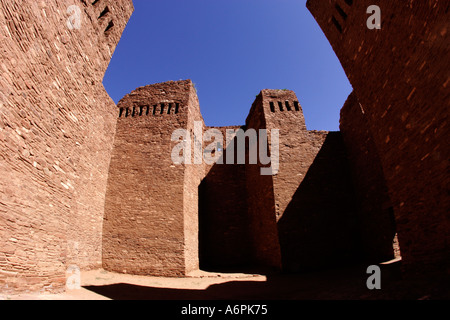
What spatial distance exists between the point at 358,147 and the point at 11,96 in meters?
12.7

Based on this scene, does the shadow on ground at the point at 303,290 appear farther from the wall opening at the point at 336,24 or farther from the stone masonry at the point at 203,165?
the wall opening at the point at 336,24

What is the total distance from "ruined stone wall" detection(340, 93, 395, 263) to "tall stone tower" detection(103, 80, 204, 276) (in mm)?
7909

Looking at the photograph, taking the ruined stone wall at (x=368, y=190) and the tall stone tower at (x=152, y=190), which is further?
the tall stone tower at (x=152, y=190)

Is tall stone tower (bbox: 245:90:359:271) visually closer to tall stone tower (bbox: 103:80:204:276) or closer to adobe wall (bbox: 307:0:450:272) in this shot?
tall stone tower (bbox: 103:80:204:276)

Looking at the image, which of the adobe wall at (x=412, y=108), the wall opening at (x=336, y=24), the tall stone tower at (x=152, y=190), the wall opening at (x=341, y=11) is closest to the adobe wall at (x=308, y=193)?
the tall stone tower at (x=152, y=190)

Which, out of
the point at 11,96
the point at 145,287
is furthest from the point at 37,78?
the point at 145,287

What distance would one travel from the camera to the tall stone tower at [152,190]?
10070mm

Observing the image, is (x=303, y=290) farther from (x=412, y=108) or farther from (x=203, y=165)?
(x=203, y=165)

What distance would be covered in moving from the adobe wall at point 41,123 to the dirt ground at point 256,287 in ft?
2.32

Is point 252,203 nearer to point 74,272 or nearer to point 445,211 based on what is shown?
point 74,272

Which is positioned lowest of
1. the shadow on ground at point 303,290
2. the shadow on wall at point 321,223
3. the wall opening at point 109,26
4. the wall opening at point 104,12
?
the shadow on ground at point 303,290

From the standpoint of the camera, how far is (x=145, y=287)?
7914 mm

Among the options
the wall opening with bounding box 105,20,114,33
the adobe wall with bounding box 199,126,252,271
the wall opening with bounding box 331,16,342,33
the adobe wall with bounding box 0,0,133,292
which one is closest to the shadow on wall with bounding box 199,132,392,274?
the adobe wall with bounding box 199,126,252,271

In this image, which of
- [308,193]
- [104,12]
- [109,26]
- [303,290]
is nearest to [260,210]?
[308,193]
